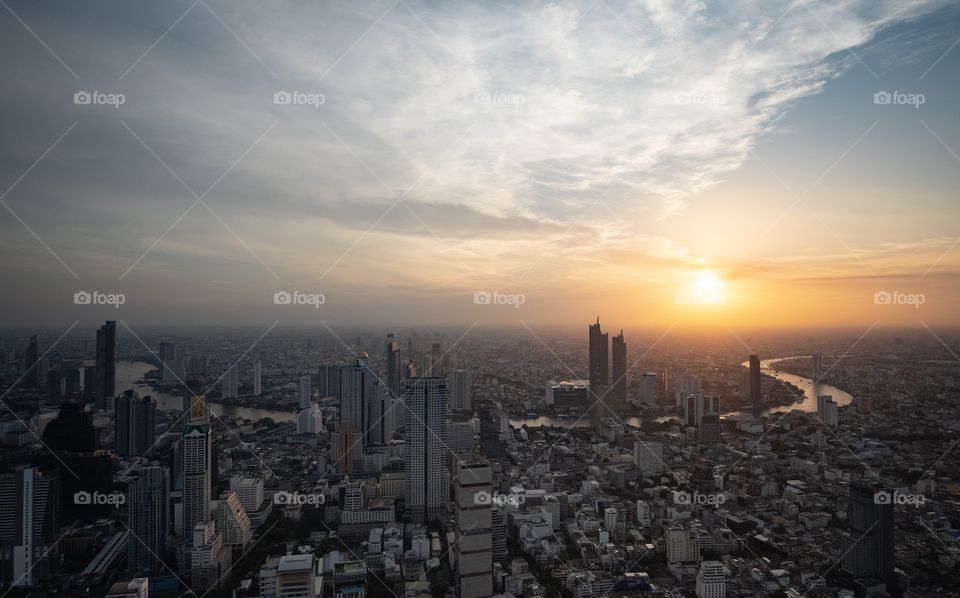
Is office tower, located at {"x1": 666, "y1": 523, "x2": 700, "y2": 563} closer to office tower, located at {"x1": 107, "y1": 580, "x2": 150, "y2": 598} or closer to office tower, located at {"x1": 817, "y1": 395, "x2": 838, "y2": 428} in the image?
office tower, located at {"x1": 817, "y1": 395, "x2": 838, "y2": 428}

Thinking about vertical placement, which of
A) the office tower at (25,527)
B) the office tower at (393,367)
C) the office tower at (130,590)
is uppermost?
the office tower at (393,367)

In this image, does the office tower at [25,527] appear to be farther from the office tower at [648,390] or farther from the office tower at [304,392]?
the office tower at [648,390]

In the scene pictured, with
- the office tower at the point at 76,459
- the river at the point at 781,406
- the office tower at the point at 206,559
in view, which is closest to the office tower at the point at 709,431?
the river at the point at 781,406

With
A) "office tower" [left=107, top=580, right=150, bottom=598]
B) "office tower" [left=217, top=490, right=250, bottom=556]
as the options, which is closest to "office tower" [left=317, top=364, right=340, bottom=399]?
"office tower" [left=217, top=490, right=250, bottom=556]

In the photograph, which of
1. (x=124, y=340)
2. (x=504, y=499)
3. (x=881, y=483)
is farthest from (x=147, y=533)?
(x=881, y=483)

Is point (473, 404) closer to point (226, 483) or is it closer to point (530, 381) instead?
point (530, 381)

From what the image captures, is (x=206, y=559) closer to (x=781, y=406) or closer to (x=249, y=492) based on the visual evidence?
(x=249, y=492)

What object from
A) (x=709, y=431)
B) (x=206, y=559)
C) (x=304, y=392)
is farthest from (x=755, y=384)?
(x=206, y=559)
